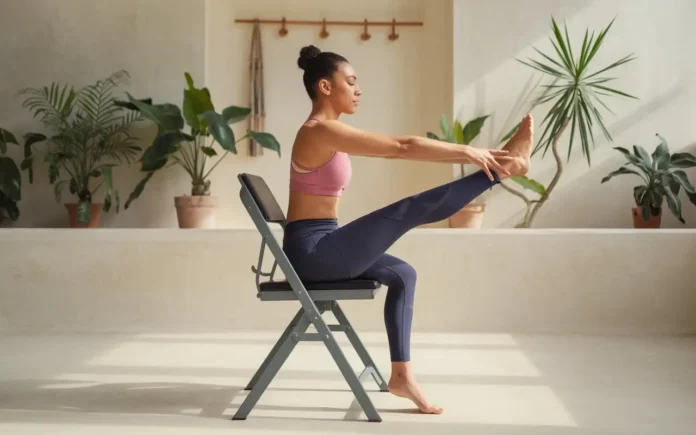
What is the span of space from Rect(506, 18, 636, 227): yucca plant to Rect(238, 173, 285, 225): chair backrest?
8.60ft

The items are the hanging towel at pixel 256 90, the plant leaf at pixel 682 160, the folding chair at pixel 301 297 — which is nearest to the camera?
the folding chair at pixel 301 297

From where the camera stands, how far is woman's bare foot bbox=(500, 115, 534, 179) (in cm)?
214

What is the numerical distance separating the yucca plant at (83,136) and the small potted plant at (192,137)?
261 millimetres

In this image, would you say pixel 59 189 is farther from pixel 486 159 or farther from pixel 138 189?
pixel 486 159

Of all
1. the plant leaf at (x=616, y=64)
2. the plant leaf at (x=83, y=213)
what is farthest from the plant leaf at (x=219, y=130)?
the plant leaf at (x=616, y=64)

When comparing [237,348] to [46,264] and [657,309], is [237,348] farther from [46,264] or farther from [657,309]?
[657,309]

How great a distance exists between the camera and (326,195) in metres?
2.28

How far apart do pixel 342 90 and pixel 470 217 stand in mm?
2537

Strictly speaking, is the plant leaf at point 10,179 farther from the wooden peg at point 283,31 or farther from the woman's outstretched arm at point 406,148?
the woman's outstretched arm at point 406,148

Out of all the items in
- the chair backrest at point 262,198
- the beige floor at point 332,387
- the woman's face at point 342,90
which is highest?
the woman's face at point 342,90

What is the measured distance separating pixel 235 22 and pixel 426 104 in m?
1.45

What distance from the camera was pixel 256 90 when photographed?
5332 millimetres

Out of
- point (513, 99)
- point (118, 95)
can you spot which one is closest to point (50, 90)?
point (118, 95)

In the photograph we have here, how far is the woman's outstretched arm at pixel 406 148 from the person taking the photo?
208 centimetres
